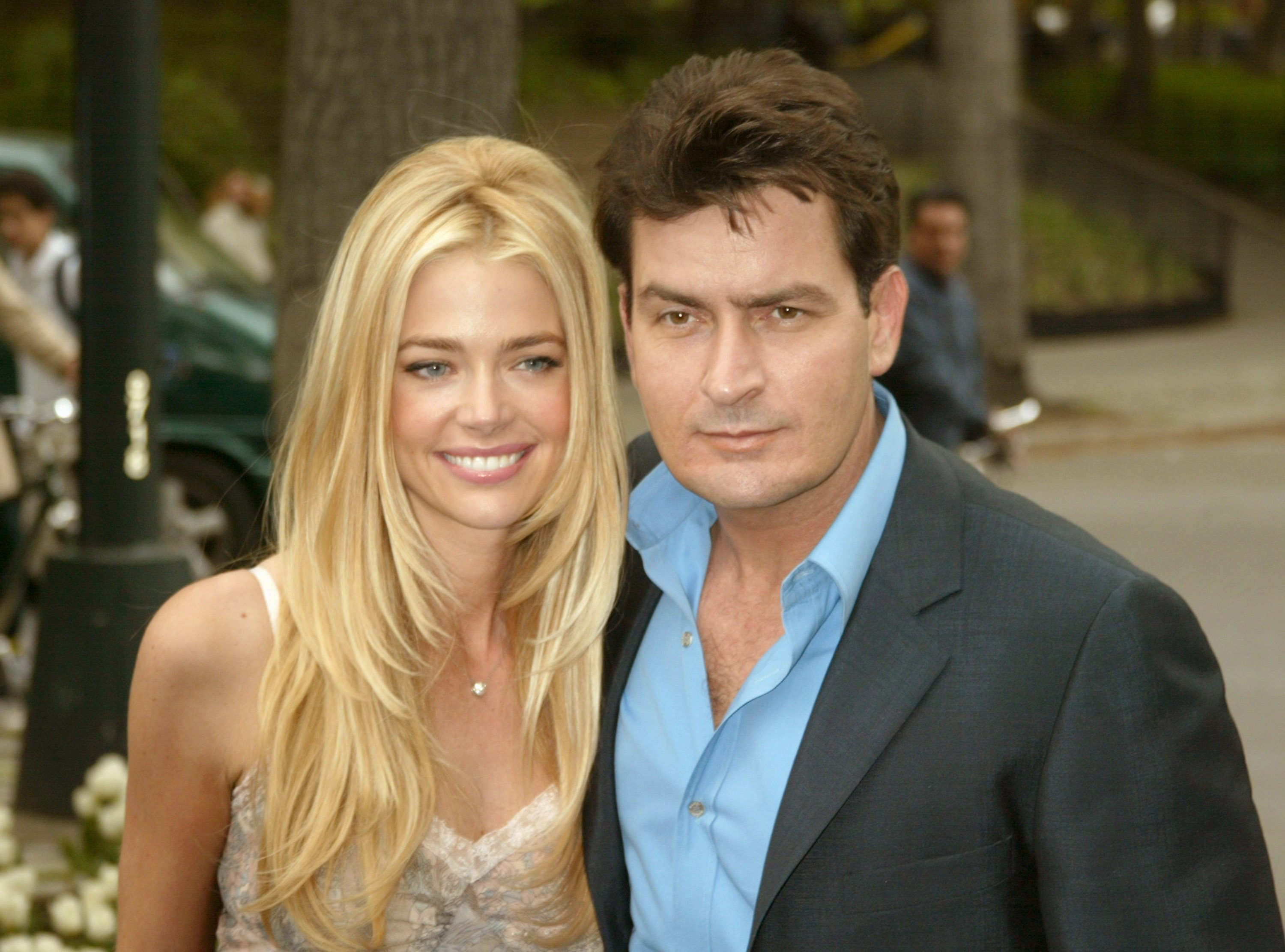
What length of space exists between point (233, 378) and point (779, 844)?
250 inches

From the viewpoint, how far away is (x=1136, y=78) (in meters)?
27.4

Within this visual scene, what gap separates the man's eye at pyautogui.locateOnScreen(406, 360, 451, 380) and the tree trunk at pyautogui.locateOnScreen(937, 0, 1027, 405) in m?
11.4

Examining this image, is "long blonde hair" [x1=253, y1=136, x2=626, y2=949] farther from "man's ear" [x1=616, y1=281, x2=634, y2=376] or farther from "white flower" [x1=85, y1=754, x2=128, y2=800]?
"white flower" [x1=85, y1=754, x2=128, y2=800]

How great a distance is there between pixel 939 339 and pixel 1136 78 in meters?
22.1

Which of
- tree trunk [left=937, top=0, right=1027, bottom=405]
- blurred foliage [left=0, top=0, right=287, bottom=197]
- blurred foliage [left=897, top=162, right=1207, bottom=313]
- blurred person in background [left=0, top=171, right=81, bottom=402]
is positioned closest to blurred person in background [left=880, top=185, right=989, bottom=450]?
blurred person in background [left=0, top=171, right=81, bottom=402]

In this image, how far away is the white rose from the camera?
3484 millimetres

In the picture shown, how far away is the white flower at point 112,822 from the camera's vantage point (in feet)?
12.4

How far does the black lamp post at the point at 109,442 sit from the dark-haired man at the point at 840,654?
2649 millimetres

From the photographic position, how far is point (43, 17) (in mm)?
22312

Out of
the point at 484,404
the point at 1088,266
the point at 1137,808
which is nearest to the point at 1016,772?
the point at 1137,808

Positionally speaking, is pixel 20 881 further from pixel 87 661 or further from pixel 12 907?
pixel 87 661

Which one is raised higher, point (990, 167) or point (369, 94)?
point (990, 167)

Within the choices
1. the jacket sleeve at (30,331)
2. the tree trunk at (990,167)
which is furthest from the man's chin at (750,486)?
the tree trunk at (990,167)

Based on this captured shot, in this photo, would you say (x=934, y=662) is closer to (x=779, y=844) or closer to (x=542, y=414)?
(x=779, y=844)
